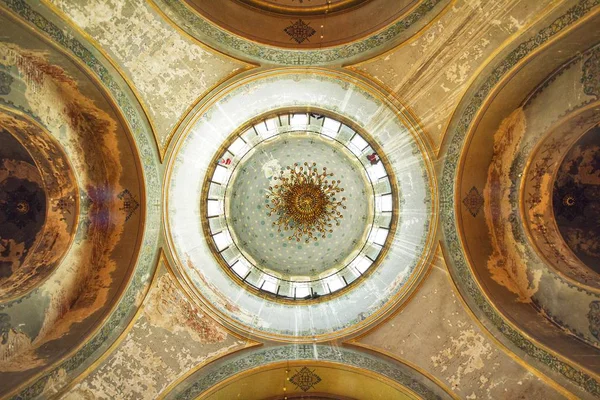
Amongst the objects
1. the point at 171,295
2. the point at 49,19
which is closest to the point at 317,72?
the point at 49,19

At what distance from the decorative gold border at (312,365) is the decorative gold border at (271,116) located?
1609mm

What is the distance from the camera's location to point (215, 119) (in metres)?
8.94

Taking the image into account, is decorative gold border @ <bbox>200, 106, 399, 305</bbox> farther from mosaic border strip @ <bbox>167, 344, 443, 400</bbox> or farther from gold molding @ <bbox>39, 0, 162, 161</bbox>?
gold molding @ <bbox>39, 0, 162, 161</bbox>

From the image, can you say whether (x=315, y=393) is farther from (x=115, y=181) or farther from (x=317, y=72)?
(x=317, y=72)

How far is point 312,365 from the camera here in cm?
895

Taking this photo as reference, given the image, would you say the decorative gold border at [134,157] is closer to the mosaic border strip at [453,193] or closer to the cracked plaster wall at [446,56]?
the cracked plaster wall at [446,56]

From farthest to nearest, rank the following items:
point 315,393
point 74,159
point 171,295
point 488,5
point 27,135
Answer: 1. point 315,393
2. point 171,295
3. point 74,159
4. point 27,135
5. point 488,5

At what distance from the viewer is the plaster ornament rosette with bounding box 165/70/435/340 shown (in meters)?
8.71

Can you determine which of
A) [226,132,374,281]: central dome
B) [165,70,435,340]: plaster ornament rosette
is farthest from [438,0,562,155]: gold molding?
[226,132,374,281]: central dome

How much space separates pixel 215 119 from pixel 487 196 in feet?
21.6

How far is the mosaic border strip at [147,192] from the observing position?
6.32m

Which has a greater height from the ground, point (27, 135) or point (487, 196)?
point (487, 196)

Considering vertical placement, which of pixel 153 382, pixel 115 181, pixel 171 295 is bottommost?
pixel 153 382

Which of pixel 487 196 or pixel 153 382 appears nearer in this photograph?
pixel 153 382
